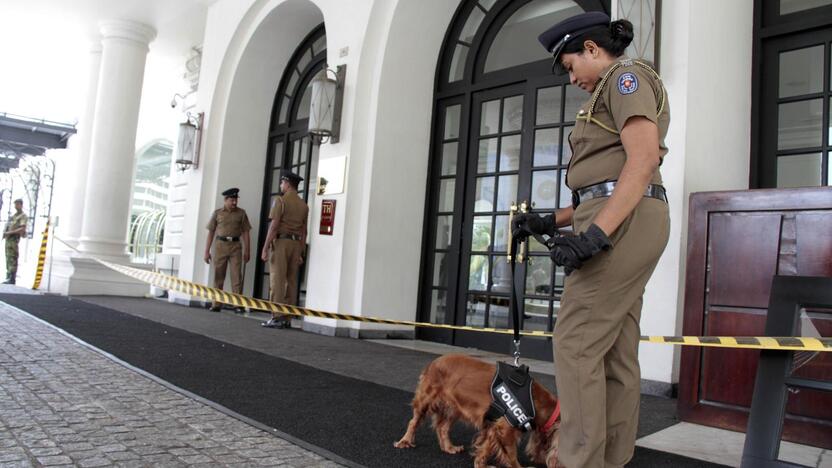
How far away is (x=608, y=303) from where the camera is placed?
195 cm

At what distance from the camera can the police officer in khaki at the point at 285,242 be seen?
7.61 metres

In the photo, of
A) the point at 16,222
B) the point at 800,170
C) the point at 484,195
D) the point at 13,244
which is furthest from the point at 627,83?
the point at 13,244

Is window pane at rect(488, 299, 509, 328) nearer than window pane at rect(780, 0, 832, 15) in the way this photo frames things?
No

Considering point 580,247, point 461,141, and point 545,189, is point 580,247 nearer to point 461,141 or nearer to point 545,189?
point 545,189

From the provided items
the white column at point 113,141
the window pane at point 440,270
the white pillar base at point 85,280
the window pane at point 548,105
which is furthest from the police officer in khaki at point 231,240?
the window pane at point 548,105

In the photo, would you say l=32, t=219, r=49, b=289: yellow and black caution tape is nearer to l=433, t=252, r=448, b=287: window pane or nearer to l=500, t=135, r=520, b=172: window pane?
l=433, t=252, r=448, b=287: window pane

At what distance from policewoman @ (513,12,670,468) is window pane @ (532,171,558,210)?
3.84 m

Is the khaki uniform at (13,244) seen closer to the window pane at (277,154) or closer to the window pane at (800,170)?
the window pane at (277,154)

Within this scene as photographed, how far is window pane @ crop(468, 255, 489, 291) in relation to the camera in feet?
21.5

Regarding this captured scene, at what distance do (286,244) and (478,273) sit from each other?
8.29 feet

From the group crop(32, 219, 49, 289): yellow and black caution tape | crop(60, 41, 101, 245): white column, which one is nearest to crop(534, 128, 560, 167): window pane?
crop(32, 219, 49, 289): yellow and black caution tape

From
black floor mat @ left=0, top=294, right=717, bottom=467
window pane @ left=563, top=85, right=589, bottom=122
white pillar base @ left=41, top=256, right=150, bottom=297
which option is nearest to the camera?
black floor mat @ left=0, top=294, right=717, bottom=467

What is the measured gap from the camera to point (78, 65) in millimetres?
15820

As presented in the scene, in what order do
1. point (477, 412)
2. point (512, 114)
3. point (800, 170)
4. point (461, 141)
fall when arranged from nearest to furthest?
point (477, 412) → point (800, 170) → point (512, 114) → point (461, 141)
